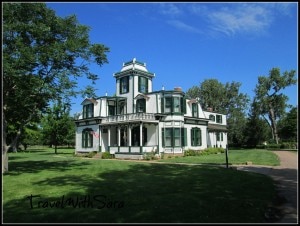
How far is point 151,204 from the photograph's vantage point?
818 centimetres

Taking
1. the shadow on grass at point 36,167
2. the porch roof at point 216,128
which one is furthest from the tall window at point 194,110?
the shadow on grass at point 36,167

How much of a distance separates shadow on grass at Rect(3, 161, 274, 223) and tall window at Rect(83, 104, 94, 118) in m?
25.2

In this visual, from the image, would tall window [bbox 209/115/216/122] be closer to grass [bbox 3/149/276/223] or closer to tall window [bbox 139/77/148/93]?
tall window [bbox 139/77/148/93]

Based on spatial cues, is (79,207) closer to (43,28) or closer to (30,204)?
(30,204)

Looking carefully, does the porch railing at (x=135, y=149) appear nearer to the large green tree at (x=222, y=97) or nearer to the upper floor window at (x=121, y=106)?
the upper floor window at (x=121, y=106)

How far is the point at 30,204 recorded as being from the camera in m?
8.50

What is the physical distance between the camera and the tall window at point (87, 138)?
1438 inches

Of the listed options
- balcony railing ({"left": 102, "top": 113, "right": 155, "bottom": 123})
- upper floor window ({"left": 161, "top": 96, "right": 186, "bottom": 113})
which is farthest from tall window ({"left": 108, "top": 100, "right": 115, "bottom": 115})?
upper floor window ({"left": 161, "top": 96, "right": 186, "bottom": 113})

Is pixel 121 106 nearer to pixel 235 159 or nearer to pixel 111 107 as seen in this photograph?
pixel 111 107

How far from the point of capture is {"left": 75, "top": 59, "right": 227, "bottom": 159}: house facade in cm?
3128

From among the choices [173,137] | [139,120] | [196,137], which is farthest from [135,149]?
[196,137]

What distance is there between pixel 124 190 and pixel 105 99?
1023 inches

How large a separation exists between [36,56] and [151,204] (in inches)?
447

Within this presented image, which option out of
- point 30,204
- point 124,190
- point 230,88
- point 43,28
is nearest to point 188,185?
point 124,190
